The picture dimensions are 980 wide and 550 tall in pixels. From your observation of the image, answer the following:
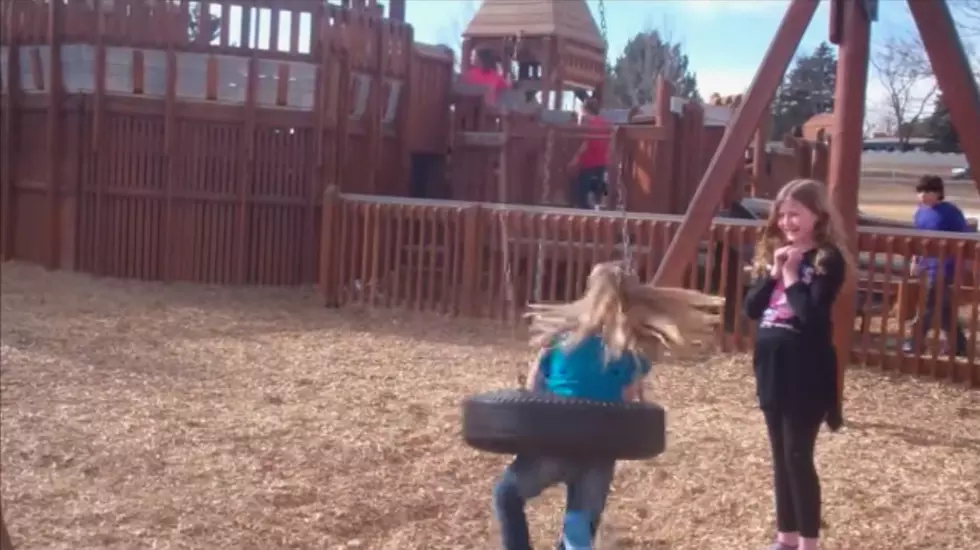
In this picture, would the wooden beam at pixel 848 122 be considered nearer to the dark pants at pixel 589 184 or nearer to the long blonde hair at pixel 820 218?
the long blonde hair at pixel 820 218

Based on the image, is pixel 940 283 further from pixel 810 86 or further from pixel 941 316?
pixel 810 86

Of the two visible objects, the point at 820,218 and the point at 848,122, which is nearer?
the point at 820,218

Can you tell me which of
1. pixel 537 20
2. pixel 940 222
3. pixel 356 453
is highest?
pixel 537 20

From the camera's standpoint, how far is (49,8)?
13.2 meters

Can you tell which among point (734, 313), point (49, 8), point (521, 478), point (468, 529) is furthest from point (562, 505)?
point (49, 8)

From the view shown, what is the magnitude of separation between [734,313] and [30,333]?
558cm

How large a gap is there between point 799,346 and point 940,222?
4.33 meters

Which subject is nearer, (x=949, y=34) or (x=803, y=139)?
(x=949, y=34)

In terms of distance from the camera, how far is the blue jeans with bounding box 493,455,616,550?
4039 millimetres

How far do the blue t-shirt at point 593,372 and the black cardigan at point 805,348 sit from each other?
0.58 metres

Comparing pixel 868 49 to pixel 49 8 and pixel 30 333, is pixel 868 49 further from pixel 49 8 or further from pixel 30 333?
pixel 49 8

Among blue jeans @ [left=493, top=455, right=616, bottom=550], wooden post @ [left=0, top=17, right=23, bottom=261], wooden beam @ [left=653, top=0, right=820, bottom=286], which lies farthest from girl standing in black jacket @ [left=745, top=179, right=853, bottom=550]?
wooden post @ [left=0, top=17, right=23, bottom=261]

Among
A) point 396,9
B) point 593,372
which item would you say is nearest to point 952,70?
point 593,372

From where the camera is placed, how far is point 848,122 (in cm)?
657
